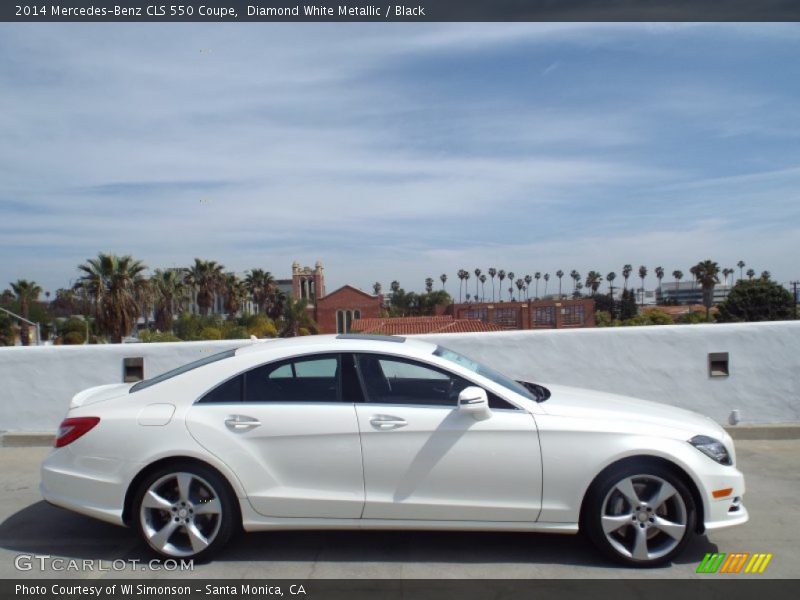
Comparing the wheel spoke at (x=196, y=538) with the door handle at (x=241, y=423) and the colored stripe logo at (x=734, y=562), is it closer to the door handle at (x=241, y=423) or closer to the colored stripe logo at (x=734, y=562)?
the door handle at (x=241, y=423)

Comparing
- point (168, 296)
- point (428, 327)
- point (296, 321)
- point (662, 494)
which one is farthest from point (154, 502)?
point (168, 296)

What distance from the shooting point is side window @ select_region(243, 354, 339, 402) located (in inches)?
176

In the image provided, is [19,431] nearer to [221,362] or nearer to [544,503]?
[221,362]

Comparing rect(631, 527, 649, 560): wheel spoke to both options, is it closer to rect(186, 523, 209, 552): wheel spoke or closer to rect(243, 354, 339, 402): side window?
rect(243, 354, 339, 402): side window

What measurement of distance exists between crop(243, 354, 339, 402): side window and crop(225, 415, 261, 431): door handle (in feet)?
0.48

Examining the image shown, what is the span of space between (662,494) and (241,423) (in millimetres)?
2604

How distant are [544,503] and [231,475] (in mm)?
1920

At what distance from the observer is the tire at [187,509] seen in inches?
167

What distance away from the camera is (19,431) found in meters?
7.75

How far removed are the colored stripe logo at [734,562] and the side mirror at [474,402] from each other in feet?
5.31

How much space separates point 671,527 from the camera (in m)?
4.18

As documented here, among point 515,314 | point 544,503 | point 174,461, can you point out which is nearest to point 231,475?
point 174,461

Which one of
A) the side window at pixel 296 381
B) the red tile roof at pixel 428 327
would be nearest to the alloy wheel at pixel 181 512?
the side window at pixel 296 381

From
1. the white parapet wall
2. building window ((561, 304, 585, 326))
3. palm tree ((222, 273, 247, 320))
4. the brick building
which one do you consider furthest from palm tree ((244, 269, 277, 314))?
the white parapet wall
